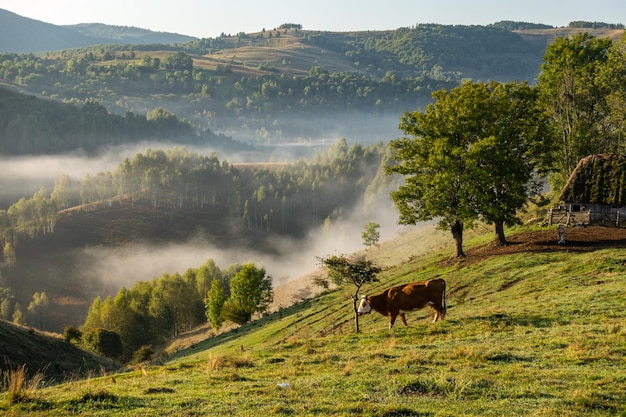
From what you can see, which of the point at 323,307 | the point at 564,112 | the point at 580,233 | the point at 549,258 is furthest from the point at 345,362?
the point at 564,112

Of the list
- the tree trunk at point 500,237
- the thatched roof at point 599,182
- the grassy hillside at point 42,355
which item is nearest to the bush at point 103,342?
the grassy hillside at point 42,355

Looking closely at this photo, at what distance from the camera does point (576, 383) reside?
15719 millimetres

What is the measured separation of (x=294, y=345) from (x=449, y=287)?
1927 cm

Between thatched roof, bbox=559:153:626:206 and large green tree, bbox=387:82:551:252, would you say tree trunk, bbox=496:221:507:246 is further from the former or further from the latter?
thatched roof, bbox=559:153:626:206

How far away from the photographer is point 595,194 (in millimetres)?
56094

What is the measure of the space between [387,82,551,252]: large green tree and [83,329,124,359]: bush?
221 feet

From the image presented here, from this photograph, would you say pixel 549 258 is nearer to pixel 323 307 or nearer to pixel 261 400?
pixel 323 307

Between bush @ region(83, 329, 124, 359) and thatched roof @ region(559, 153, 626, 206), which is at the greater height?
thatched roof @ region(559, 153, 626, 206)

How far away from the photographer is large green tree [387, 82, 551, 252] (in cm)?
4834

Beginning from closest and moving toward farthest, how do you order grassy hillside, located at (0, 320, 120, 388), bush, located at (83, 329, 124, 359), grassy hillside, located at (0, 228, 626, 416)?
1. grassy hillside, located at (0, 228, 626, 416)
2. grassy hillside, located at (0, 320, 120, 388)
3. bush, located at (83, 329, 124, 359)

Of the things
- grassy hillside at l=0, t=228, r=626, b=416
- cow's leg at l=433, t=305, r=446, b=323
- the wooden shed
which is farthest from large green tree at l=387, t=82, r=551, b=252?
cow's leg at l=433, t=305, r=446, b=323

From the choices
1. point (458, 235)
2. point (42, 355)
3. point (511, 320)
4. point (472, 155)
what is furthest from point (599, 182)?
point (42, 355)

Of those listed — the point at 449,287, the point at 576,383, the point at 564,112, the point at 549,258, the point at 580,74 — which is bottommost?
the point at 449,287

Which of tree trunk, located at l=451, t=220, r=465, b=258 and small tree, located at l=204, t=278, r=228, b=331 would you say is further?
small tree, located at l=204, t=278, r=228, b=331
